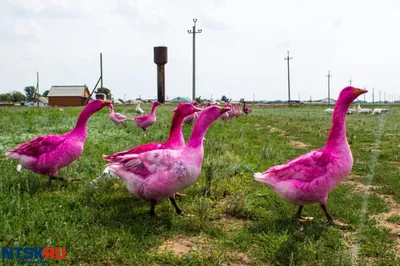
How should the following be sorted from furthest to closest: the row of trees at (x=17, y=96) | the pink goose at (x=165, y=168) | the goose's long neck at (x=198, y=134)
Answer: the row of trees at (x=17, y=96)
the goose's long neck at (x=198, y=134)
the pink goose at (x=165, y=168)

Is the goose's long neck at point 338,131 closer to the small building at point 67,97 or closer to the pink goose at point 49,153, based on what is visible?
the pink goose at point 49,153

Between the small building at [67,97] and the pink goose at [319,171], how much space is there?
172 ft

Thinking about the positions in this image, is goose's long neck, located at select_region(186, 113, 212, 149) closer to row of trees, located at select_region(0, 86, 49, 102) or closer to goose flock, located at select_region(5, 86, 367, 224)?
goose flock, located at select_region(5, 86, 367, 224)

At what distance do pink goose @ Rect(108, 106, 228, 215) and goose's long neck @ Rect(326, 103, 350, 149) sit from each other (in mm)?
1435

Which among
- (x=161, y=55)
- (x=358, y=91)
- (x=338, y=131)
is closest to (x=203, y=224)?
(x=338, y=131)

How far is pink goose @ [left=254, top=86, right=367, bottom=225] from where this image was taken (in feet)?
14.8

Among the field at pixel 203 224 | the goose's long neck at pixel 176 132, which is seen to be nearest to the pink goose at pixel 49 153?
the field at pixel 203 224

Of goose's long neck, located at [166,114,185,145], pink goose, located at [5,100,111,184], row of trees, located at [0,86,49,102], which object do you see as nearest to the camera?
pink goose, located at [5,100,111,184]

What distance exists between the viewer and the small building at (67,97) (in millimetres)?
55750

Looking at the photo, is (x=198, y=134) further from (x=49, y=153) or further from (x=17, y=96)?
(x=17, y=96)

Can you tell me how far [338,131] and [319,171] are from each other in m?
0.60

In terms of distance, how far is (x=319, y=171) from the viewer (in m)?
4.57

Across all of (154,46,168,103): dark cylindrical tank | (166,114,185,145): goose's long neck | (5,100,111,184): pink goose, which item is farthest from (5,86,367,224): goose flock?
(154,46,168,103): dark cylindrical tank

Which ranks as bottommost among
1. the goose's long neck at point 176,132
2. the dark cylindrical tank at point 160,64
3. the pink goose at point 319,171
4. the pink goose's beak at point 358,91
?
the pink goose at point 319,171
